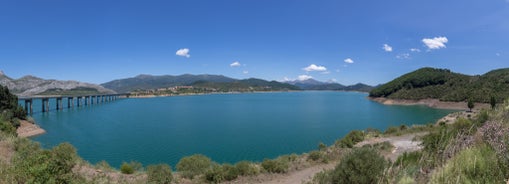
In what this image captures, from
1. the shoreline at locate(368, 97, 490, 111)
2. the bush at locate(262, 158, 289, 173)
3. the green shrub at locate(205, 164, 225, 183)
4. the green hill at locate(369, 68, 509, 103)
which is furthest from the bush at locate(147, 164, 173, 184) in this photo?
the green hill at locate(369, 68, 509, 103)

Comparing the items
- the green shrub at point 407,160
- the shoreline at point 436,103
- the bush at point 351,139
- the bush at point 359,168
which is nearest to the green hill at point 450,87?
the shoreline at point 436,103

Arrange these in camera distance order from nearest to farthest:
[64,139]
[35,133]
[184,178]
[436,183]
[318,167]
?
[436,183] < [184,178] < [318,167] < [64,139] < [35,133]

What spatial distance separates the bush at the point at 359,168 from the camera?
24.2 ft

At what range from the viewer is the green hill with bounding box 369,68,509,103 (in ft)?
251

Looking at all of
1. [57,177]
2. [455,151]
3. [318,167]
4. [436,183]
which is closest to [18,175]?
[57,177]

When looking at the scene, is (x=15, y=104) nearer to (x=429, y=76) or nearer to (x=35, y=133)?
(x=35, y=133)

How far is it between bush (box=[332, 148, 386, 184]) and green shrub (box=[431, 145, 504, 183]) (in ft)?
12.8

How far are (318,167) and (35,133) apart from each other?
4316cm

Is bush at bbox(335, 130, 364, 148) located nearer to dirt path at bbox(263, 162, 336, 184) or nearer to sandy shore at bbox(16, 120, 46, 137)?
dirt path at bbox(263, 162, 336, 184)

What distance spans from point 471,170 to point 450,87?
113 metres

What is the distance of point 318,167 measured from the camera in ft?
51.6

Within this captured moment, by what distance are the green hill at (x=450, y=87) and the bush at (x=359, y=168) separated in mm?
76295

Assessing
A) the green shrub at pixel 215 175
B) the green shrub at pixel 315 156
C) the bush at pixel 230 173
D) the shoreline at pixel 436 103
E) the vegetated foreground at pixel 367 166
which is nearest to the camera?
the vegetated foreground at pixel 367 166

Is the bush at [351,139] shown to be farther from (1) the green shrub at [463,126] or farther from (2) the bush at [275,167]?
(2) the bush at [275,167]
